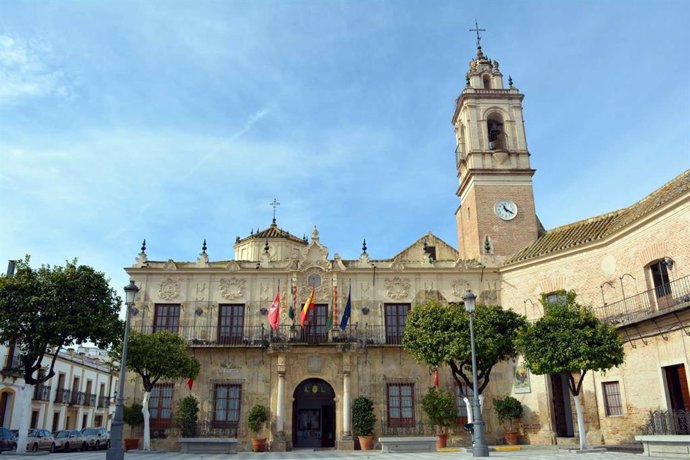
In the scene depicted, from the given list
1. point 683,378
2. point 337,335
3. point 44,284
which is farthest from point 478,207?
point 44,284

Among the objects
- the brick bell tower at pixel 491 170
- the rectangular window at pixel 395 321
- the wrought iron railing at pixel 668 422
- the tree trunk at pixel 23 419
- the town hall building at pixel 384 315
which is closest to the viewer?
the wrought iron railing at pixel 668 422

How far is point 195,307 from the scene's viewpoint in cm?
2505

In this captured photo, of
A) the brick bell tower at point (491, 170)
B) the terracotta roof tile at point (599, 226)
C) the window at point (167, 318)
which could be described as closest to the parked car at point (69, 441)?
the window at point (167, 318)

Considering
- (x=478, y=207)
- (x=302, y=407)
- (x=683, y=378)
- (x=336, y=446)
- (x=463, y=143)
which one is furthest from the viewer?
(x=463, y=143)

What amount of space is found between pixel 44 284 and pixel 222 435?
9.46m

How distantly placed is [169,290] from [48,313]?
7.10 metres

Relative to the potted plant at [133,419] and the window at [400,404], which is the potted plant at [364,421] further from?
the potted plant at [133,419]

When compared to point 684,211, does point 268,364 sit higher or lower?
lower

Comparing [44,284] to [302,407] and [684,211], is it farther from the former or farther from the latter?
[684,211]

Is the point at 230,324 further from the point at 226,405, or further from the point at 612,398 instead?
the point at 612,398

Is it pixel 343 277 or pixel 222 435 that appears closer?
pixel 222 435

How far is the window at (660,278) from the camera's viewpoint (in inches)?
731

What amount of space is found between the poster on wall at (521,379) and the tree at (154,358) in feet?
44.0

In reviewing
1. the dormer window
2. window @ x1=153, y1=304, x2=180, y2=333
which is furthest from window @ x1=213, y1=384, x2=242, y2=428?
Result: the dormer window
